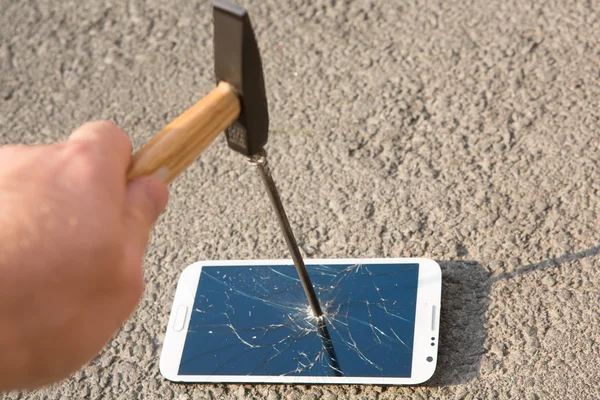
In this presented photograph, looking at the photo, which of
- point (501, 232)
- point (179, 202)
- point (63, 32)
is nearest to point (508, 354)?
point (501, 232)

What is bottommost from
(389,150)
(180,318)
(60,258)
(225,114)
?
(180,318)

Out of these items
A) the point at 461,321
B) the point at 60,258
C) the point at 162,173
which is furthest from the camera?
the point at 461,321

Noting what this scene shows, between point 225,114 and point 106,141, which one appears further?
point 225,114

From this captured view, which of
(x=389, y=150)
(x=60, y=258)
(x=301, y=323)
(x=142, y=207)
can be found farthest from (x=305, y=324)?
(x=60, y=258)

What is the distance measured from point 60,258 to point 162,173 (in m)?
0.33

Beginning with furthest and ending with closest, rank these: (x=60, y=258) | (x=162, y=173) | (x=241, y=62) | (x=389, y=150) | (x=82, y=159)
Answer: (x=389, y=150) < (x=241, y=62) < (x=162, y=173) < (x=82, y=159) < (x=60, y=258)

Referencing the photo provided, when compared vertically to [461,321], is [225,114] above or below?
above

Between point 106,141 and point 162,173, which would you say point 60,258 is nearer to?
point 106,141

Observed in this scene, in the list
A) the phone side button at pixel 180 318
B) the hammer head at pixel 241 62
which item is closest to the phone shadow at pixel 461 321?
the phone side button at pixel 180 318

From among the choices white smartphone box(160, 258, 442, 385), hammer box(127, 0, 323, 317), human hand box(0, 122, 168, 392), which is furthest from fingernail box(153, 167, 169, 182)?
white smartphone box(160, 258, 442, 385)

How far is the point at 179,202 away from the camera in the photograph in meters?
2.16

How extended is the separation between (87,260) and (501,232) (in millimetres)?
1294

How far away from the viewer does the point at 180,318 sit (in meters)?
1.83

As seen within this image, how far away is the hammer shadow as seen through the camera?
5.43 ft
